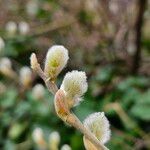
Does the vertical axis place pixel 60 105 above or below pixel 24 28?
above

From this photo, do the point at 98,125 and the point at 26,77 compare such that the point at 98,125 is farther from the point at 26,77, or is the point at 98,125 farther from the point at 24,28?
the point at 24,28

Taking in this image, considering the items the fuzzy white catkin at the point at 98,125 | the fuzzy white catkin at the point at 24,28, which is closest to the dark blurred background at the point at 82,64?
the fuzzy white catkin at the point at 24,28

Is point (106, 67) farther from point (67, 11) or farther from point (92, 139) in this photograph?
point (92, 139)

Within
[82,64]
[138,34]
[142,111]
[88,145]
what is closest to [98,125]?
[88,145]

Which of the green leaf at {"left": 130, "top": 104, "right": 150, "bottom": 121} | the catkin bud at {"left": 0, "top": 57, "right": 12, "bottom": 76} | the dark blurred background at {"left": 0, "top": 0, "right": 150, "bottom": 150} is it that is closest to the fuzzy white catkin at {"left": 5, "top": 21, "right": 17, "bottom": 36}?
the dark blurred background at {"left": 0, "top": 0, "right": 150, "bottom": 150}

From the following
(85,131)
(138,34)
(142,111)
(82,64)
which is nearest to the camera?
(85,131)

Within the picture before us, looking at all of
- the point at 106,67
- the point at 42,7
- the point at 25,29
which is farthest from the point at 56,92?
the point at 42,7

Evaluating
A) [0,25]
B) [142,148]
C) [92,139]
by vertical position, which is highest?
[92,139]
